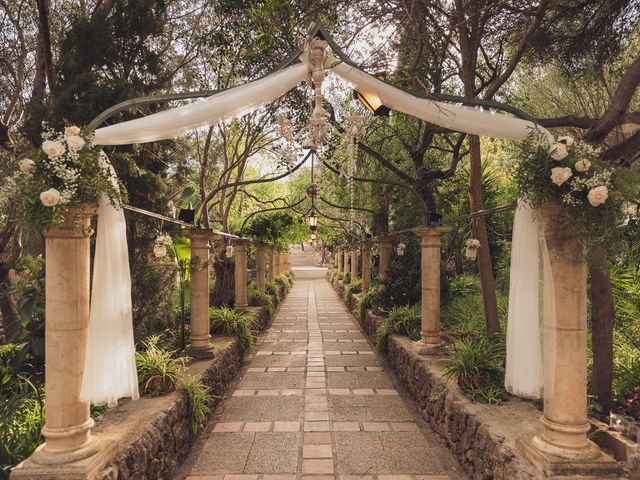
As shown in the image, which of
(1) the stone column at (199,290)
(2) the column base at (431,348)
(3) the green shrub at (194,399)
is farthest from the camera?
(1) the stone column at (199,290)

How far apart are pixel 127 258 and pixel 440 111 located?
9.36ft

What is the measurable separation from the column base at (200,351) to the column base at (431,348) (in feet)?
10.3

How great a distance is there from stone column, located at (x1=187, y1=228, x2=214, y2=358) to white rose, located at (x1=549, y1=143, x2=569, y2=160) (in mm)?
5157

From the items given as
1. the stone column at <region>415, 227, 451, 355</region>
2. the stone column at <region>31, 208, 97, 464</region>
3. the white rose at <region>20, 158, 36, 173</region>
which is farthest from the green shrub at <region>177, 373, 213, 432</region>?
the stone column at <region>415, 227, 451, 355</region>

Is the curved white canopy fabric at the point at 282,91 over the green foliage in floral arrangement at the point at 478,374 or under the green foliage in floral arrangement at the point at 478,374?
over

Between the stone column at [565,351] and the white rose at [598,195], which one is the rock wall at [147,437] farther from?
the white rose at [598,195]

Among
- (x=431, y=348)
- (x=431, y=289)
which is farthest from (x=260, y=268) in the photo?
(x=431, y=348)

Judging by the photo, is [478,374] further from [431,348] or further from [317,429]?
[317,429]

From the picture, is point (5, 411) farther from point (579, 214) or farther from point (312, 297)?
point (312, 297)

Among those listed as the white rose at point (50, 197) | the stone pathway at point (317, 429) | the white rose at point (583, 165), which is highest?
the white rose at point (583, 165)

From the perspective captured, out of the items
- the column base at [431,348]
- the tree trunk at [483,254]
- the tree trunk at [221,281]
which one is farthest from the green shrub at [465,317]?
the tree trunk at [221,281]

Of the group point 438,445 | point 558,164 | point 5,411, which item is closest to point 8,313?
point 5,411

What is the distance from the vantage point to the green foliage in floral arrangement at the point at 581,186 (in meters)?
2.76

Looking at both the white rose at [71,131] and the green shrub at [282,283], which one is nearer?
the white rose at [71,131]
